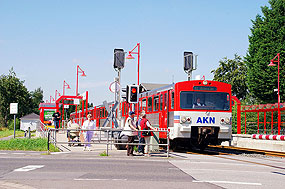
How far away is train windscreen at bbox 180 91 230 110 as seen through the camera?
20.9 meters

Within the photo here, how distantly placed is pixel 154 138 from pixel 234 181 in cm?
864

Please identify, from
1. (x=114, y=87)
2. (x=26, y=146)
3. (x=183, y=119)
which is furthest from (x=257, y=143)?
(x=26, y=146)

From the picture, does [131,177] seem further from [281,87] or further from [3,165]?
[281,87]

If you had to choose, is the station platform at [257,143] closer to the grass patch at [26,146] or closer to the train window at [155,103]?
the train window at [155,103]

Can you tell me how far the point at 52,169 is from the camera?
1205 cm

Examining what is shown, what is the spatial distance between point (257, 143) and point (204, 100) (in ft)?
26.1

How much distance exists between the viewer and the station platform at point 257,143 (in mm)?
24609

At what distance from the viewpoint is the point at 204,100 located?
69.4 ft

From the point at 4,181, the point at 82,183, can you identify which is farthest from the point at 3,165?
the point at 82,183

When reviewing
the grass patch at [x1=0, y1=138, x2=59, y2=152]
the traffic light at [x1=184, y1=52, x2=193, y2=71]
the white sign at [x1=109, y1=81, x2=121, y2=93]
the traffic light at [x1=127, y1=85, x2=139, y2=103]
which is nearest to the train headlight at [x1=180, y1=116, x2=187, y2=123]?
the traffic light at [x1=127, y1=85, x2=139, y2=103]

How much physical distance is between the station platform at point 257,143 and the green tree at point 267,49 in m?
17.6

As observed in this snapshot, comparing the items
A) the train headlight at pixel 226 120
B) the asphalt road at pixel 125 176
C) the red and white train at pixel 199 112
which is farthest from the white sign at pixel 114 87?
the asphalt road at pixel 125 176

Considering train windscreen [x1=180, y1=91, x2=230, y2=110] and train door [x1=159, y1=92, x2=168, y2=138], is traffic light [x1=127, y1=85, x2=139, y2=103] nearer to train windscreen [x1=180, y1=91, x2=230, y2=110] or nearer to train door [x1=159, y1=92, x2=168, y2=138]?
train windscreen [x1=180, y1=91, x2=230, y2=110]

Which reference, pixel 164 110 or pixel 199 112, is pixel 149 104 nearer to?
pixel 164 110
